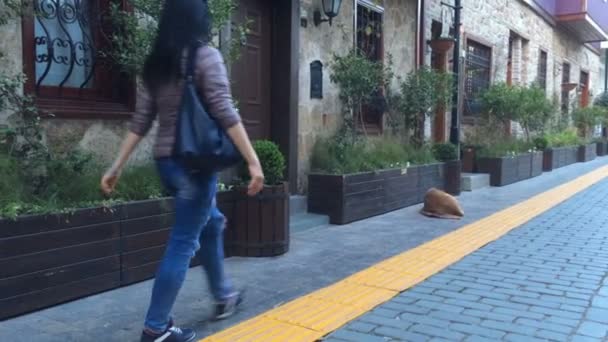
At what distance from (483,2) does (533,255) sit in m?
9.49

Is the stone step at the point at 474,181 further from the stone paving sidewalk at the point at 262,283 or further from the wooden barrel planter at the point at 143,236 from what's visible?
the wooden barrel planter at the point at 143,236

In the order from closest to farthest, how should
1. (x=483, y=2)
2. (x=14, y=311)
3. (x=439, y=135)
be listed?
(x=14, y=311) < (x=439, y=135) < (x=483, y=2)

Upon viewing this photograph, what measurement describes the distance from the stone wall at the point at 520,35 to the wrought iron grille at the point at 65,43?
7108 millimetres

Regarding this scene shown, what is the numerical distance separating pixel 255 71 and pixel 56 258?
3.95 m

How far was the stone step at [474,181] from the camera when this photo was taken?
1054 cm

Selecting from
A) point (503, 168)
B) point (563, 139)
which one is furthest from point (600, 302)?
point (563, 139)

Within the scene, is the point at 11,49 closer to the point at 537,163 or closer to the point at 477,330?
the point at 477,330

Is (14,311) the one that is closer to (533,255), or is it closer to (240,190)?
(240,190)

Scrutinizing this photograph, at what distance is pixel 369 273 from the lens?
15.9ft

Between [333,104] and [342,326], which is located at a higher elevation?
[333,104]

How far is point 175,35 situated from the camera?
297 centimetres

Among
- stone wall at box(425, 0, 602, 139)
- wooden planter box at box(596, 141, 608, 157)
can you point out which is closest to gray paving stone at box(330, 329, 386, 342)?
stone wall at box(425, 0, 602, 139)

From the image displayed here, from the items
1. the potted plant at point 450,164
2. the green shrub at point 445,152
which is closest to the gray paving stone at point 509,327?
the potted plant at point 450,164

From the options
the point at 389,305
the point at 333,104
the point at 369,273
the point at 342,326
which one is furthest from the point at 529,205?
the point at 342,326
